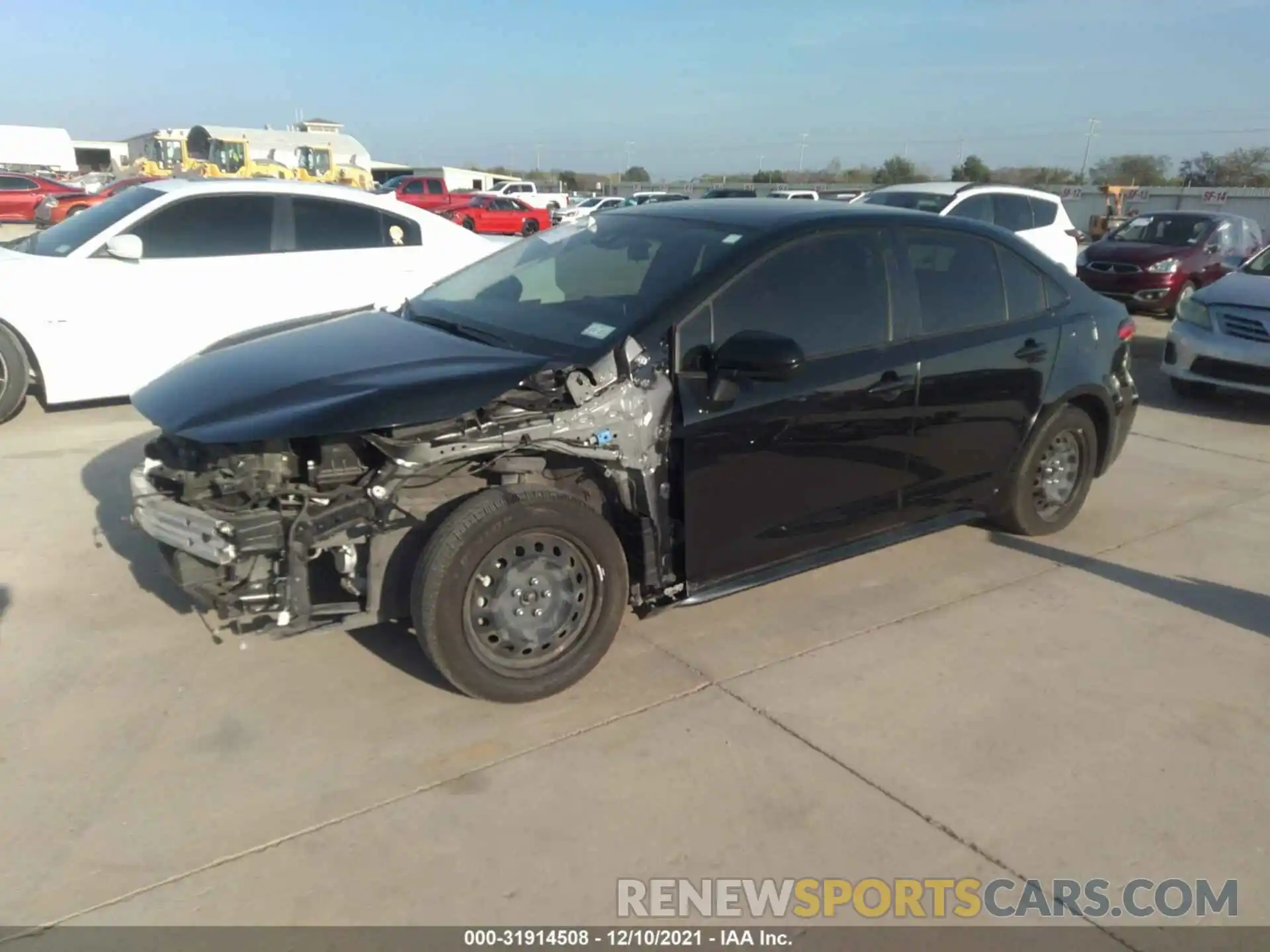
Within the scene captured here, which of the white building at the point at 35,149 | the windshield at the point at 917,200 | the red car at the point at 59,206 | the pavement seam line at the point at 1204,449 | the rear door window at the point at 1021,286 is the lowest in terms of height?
the pavement seam line at the point at 1204,449

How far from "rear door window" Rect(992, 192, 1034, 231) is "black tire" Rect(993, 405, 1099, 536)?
8658 mm

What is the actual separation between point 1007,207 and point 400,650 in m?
12.0

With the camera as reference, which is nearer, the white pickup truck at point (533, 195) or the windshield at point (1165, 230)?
the windshield at point (1165, 230)

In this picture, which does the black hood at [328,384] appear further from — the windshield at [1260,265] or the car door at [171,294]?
the windshield at [1260,265]

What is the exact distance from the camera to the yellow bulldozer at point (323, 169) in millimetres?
36478

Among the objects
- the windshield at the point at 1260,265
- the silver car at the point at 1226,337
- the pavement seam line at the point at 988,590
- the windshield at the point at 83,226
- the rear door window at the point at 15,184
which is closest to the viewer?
the pavement seam line at the point at 988,590

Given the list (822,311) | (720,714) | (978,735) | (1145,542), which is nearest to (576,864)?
(720,714)

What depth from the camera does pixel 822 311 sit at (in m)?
4.07

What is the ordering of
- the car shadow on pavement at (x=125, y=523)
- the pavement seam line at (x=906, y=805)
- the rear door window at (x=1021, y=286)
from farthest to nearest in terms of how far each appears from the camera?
the rear door window at (x=1021, y=286) → the car shadow on pavement at (x=125, y=523) → the pavement seam line at (x=906, y=805)

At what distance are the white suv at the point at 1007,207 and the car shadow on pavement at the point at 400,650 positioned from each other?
10.6 meters

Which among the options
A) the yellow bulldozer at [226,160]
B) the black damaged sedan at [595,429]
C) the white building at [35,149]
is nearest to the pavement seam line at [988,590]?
the black damaged sedan at [595,429]

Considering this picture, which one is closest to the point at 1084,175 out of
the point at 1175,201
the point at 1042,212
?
the point at 1175,201

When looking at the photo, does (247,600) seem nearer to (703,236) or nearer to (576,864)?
(576,864)

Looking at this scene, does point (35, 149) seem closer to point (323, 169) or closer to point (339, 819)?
point (323, 169)
